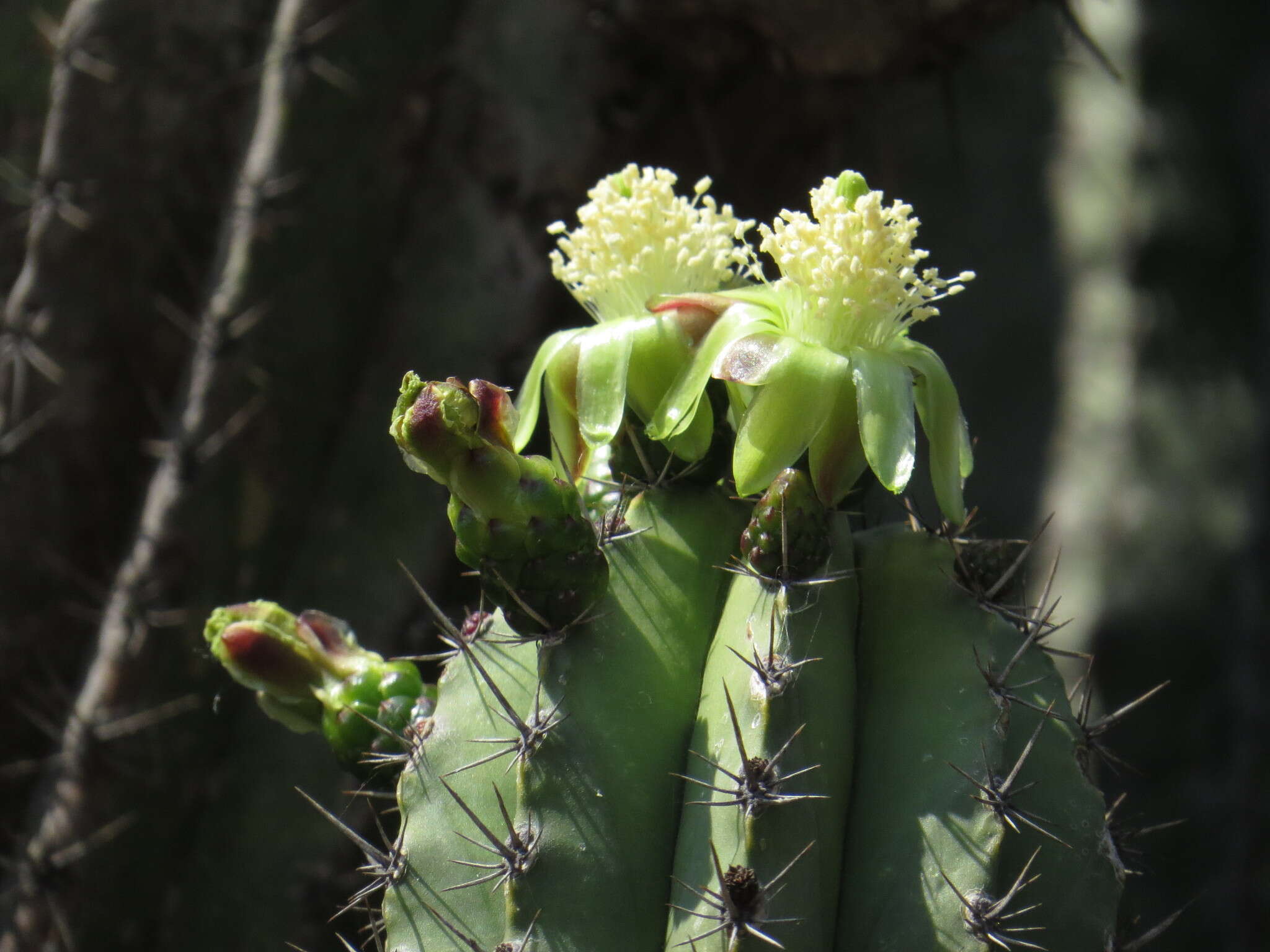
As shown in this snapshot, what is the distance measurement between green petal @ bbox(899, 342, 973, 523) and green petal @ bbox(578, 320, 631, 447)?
241mm

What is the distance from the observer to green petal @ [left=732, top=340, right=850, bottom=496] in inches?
36.7

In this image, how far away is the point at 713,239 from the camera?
1.08 m

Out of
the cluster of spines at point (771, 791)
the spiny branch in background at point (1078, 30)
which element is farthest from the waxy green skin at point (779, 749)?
the spiny branch in background at point (1078, 30)

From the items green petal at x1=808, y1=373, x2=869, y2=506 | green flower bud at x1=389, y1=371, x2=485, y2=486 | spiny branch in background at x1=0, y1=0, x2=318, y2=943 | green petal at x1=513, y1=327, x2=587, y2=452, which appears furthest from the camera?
spiny branch in background at x1=0, y1=0, x2=318, y2=943

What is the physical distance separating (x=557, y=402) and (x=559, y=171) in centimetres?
83

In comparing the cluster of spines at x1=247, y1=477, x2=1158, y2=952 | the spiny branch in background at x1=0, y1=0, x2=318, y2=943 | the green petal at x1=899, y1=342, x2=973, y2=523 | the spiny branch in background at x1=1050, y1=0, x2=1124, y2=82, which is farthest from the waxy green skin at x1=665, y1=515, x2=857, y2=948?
the spiny branch in background at x1=1050, y1=0, x2=1124, y2=82

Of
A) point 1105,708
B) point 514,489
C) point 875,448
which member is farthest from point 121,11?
point 1105,708

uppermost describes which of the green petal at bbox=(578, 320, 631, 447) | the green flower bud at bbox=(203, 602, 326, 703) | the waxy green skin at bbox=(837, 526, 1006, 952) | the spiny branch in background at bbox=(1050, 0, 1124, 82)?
the spiny branch in background at bbox=(1050, 0, 1124, 82)

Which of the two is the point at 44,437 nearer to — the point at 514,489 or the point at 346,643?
the point at 346,643

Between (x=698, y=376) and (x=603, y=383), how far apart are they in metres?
0.08

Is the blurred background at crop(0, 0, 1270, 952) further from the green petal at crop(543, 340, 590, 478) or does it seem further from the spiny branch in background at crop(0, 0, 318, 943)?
the green petal at crop(543, 340, 590, 478)

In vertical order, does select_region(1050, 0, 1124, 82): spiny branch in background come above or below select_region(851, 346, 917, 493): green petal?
above

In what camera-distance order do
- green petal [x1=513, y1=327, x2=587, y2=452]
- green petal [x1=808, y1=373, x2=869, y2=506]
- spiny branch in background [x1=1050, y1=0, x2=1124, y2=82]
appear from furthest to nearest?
spiny branch in background [x1=1050, y1=0, x2=1124, y2=82], green petal [x1=513, y1=327, x2=587, y2=452], green petal [x1=808, y1=373, x2=869, y2=506]

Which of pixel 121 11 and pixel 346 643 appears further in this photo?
pixel 121 11
